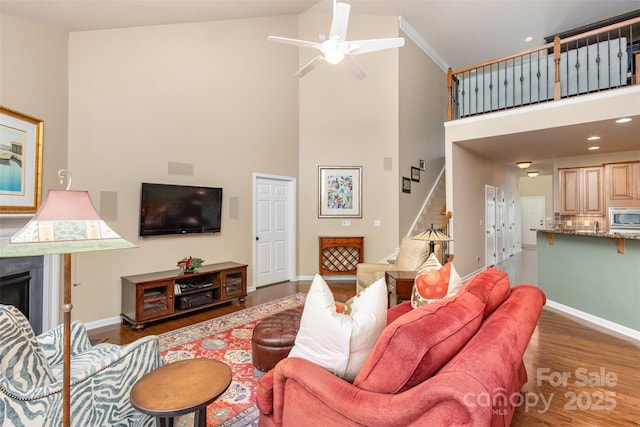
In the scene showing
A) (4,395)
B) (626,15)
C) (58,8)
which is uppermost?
(626,15)

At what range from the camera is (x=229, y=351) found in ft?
9.36

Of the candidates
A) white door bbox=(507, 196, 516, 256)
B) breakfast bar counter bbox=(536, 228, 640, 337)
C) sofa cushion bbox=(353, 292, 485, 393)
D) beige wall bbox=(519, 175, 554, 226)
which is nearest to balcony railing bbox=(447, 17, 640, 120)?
breakfast bar counter bbox=(536, 228, 640, 337)

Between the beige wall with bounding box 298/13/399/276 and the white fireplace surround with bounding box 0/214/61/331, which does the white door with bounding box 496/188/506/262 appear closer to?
the beige wall with bounding box 298/13/399/276

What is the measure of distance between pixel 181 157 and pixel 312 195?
246 centimetres

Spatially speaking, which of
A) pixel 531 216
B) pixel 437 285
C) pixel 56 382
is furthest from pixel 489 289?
pixel 531 216

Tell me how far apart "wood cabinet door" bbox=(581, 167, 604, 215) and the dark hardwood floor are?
9.49 ft


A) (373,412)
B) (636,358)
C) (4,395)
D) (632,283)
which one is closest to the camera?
(373,412)

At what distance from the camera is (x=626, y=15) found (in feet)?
17.5

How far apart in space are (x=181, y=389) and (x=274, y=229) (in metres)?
4.22

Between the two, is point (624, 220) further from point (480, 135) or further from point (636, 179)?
point (480, 135)

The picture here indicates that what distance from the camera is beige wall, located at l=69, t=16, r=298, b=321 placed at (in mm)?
3402

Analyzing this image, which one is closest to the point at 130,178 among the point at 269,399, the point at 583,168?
the point at 269,399

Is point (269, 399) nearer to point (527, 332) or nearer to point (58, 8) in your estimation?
point (527, 332)

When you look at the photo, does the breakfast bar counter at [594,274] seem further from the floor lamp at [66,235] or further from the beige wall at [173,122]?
the floor lamp at [66,235]
